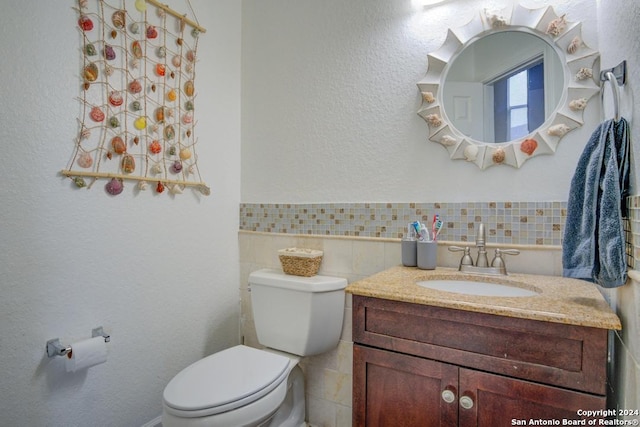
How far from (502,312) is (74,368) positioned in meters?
1.40

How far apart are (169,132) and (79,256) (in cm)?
67

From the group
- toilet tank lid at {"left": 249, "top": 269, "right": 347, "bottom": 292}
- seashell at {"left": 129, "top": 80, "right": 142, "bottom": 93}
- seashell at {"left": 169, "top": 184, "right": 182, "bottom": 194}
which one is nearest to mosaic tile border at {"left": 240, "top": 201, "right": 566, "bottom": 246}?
toilet tank lid at {"left": 249, "top": 269, "right": 347, "bottom": 292}

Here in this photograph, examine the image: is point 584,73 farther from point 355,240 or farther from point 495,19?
point 355,240

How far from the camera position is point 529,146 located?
1.26 meters

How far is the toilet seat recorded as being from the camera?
1.06 meters

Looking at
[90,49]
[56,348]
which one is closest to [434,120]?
[90,49]

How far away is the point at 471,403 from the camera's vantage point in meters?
0.87

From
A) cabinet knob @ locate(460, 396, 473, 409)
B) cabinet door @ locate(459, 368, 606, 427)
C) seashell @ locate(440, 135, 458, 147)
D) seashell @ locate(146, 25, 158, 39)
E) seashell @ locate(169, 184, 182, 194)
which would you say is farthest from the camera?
seashell @ locate(169, 184, 182, 194)

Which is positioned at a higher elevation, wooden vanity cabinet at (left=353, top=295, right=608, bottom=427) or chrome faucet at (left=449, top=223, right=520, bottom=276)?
chrome faucet at (left=449, top=223, right=520, bottom=276)

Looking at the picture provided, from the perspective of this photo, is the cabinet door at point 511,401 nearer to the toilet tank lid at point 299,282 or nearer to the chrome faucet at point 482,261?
the chrome faucet at point 482,261

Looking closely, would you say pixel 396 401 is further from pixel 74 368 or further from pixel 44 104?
pixel 44 104

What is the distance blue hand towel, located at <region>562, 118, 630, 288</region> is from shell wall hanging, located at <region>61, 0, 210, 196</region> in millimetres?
1576

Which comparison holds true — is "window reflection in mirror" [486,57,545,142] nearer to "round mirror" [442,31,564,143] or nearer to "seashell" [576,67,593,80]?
"round mirror" [442,31,564,143]

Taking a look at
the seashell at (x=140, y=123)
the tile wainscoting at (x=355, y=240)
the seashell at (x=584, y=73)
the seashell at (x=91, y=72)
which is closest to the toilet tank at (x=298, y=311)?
the tile wainscoting at (x=355, y=240)
